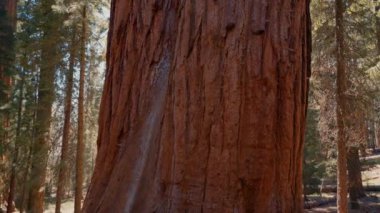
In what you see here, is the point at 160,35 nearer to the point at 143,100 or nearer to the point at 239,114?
the point at 143,100

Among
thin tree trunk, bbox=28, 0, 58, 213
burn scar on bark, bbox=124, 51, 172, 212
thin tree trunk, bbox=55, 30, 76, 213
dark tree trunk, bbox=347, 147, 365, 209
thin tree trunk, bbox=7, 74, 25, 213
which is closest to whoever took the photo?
burn scar on bark, bbox=124, 51, 172, 212

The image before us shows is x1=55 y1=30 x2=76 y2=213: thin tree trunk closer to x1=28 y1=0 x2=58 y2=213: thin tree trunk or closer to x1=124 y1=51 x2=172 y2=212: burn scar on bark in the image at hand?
x1=28 y1=0 x2=58 y2=213: thin tree trunk

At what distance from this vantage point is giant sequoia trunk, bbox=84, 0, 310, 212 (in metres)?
3.24

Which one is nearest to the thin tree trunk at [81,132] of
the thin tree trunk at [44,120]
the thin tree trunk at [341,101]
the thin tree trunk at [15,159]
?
the thin tree trunk at [44,120]

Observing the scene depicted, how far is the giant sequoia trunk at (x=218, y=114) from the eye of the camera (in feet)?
10.6

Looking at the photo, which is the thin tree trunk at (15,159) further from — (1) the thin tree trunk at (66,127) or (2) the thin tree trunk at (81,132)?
(2) the thin tree trunk at (81,132)

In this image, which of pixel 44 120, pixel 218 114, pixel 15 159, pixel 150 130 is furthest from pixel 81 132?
pixel 218 114

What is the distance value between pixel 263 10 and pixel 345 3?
11260 millimetres

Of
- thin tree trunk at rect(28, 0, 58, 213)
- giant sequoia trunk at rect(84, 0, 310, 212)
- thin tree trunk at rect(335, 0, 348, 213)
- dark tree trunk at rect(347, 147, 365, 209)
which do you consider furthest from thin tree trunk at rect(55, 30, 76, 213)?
giant sequoia trunk at rect(84, 0, 310, 212)

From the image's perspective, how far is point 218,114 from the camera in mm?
3281

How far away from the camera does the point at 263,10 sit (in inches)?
134

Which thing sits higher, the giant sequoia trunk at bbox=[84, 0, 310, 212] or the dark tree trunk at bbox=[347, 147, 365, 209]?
the giant sequoia trunk at bbox=[84, 0, 310, 212]

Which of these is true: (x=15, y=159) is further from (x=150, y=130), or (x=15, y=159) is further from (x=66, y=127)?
(x=150, y=130)

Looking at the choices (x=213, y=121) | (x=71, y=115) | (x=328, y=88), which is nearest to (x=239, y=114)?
(x=213, y=121)
